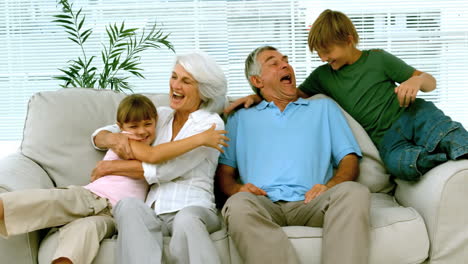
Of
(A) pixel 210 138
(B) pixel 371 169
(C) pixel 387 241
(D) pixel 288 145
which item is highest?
(A) pixel 210 138

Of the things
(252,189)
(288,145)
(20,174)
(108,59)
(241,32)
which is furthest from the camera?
(241,32)

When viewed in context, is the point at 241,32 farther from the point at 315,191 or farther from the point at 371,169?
the point at 315,191

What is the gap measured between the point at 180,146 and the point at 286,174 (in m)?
0.50

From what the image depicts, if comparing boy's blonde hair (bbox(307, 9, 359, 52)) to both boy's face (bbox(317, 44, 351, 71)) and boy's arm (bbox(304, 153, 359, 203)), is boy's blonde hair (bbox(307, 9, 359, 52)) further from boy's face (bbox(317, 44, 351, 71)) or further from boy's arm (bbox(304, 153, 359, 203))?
boy's arm (bbox(304, 153, 359, 203))

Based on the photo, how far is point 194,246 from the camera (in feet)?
6.12

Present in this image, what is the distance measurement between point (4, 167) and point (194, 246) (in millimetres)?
874

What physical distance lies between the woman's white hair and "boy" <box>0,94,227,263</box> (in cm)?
22

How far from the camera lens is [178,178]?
2.28 metres

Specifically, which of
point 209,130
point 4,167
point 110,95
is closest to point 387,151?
point 209,130

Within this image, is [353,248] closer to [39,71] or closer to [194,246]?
[194,246]

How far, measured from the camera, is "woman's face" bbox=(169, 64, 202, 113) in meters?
2.35

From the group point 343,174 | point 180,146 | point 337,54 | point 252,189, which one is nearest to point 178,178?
point 180,146

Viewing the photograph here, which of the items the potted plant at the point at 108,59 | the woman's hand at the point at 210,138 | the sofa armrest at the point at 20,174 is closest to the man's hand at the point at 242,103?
the woman's hand at the point at 210,138

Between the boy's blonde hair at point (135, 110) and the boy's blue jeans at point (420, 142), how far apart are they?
3.29 ft
